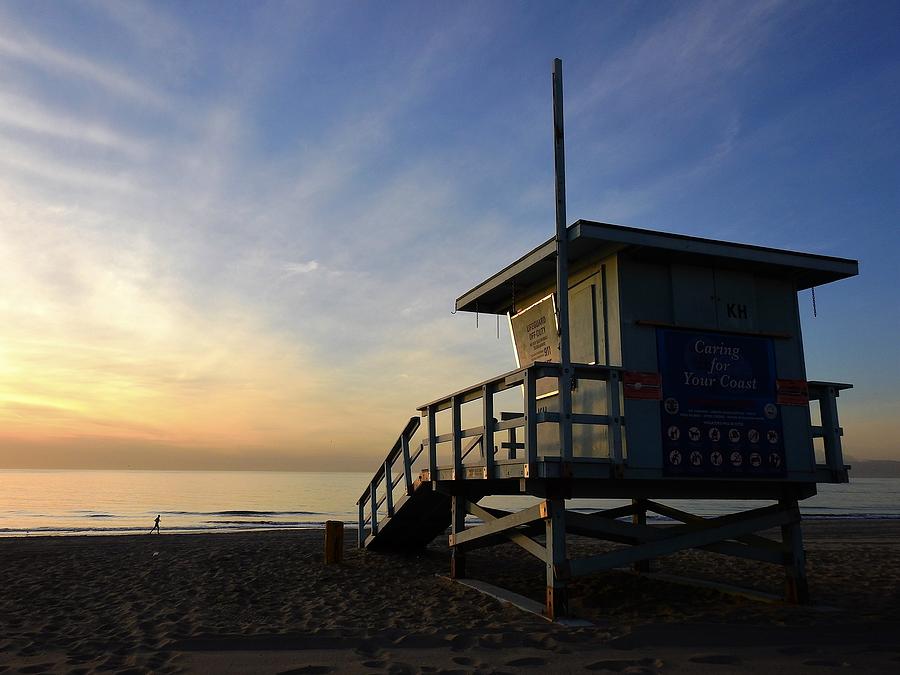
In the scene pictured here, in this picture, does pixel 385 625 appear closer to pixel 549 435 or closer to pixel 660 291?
pixel 549 435

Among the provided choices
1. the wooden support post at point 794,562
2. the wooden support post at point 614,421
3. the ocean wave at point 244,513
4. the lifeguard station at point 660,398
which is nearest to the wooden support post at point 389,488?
the lifeguard station at point 660,398

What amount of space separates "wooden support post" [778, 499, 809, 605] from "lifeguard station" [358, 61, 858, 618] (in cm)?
1

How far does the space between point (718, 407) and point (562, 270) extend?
2648 millimetres

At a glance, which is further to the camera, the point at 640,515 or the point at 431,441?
the point at 640,515

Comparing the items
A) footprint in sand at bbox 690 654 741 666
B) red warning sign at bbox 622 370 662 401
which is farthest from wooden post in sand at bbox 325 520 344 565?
footprint in sand at bbox 690 654 741 666

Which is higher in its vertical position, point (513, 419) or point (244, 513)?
point (513, 419)

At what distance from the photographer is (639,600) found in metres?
9.34

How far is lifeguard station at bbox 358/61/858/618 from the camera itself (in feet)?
26.5

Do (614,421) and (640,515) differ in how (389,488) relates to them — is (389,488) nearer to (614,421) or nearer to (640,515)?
(640,515)

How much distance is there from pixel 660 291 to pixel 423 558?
733 centimetres

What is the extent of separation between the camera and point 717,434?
28.1 feet

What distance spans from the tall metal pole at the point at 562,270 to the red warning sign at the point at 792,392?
3.03 meters

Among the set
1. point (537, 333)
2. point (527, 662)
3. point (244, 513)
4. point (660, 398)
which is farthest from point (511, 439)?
point (244, 513)

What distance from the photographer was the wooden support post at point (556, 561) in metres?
7.86
